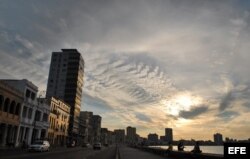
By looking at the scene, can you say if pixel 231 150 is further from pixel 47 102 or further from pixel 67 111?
pixel 67 111

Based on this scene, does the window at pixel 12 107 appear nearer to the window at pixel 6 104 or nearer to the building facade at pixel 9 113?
the building facade at pixel 9 113

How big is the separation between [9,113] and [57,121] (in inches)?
1611

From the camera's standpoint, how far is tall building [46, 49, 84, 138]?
140 m

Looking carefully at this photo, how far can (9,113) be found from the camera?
5853 cm

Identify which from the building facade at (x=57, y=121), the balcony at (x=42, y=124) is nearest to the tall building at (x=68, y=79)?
the building facade at (x=57, y=121)

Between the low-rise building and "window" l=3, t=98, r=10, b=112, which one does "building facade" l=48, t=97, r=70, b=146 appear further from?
"window" l=3, t=98, r=10, b=112

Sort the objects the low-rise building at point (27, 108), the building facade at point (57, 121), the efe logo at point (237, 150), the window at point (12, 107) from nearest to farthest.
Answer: the efe logo at point (237, 150) < the window at point (12, 107) < the low-rise building at point (27, 108) < the building facade at point (57, 121)

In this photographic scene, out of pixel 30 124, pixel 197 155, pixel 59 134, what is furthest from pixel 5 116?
pixel 59 134

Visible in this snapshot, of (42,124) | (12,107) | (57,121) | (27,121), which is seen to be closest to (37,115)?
(42,124)

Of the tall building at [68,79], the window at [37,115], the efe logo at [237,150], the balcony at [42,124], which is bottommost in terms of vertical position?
the efe logo at [237,150]

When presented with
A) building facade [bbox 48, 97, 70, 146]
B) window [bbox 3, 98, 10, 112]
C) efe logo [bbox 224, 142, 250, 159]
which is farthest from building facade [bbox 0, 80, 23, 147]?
efe logo [bbox 224, 142, 250, 159]

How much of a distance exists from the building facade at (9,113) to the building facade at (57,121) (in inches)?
1035

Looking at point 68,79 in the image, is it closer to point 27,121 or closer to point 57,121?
point 57,121

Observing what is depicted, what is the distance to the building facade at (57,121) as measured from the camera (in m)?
91.1
